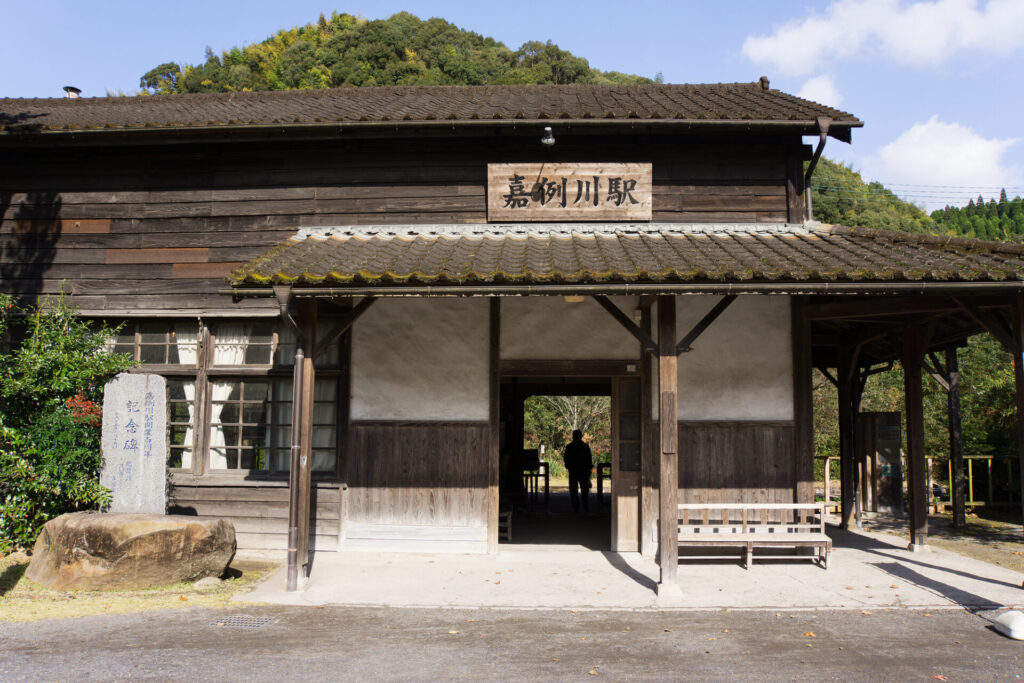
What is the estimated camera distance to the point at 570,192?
8.82 m

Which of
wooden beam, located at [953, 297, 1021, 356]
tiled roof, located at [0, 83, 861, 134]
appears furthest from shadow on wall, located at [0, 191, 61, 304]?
wooden beam, located at [953, 297, 1021, 356]

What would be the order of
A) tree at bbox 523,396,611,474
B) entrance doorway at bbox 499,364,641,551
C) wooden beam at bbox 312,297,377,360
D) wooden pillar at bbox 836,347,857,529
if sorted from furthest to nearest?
tree at bbox 523,396,611,474
wooden pillar at bbox 836,347,857,529
entrance doorway at bbox 499,364,641,551
wooden beam at bbox 312,297,377,360

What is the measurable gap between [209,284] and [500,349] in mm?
3844

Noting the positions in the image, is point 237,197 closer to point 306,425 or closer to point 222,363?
point 222,363

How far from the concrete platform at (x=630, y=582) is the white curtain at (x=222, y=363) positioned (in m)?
Result: 2.02

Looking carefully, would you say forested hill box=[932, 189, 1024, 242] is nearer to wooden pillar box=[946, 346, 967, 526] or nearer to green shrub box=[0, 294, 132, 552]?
wooden pillar box=[946, 346, 967, 526]

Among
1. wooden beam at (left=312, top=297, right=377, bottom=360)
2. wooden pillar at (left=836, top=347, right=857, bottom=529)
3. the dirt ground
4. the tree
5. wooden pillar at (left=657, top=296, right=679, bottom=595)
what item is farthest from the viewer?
the tree

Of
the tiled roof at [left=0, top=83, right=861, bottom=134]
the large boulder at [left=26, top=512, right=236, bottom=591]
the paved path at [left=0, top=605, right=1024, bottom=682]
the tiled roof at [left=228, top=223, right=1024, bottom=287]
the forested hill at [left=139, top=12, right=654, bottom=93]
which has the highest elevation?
the forested hill at [left=139, top=12, right=654, bottom=93]

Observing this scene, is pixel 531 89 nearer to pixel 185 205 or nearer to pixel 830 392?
pixel 185 205

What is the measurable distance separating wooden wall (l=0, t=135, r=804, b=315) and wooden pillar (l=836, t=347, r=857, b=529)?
3946 millimetres

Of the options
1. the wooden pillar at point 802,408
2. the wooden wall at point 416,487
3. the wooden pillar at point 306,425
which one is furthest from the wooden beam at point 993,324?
the wooden pillar at point 306,425

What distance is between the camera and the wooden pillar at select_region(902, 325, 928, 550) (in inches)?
350

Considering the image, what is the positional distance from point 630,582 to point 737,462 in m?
Answer: 2.20

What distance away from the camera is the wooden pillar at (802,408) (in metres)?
8.23
